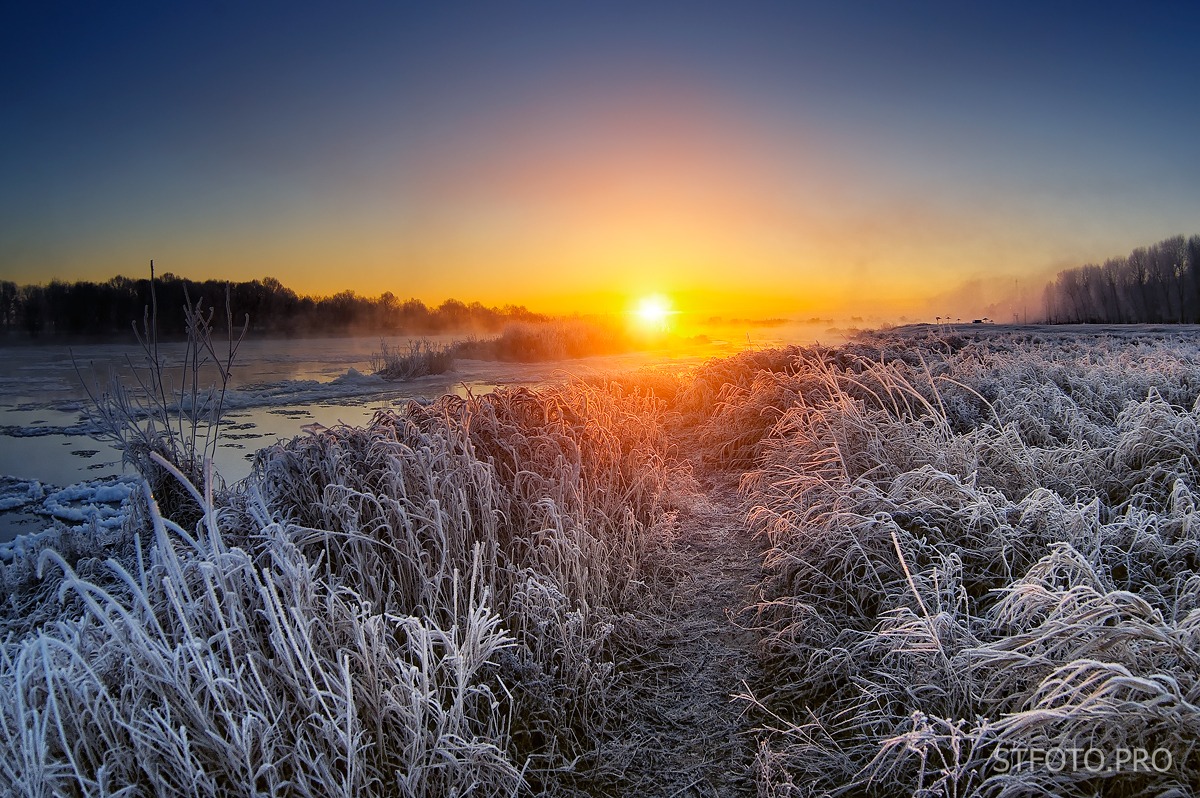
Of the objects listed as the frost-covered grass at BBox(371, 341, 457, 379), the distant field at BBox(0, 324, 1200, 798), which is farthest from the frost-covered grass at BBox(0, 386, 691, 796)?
the frost-covered grass at BBox(371, 341, 457, 379)

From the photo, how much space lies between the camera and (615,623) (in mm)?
3469

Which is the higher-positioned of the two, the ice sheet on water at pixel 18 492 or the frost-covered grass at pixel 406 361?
the frost-covered grass at pixel 406 361

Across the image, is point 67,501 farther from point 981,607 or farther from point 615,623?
point 981,607

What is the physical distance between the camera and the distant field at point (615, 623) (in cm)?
203

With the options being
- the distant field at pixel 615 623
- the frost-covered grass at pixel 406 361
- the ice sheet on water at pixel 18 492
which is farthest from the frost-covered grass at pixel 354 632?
the frost-covered grass at pixel 406 361

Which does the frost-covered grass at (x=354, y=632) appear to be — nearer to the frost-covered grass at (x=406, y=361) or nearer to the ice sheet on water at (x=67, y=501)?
the ice sheet on water at (x=67, y=501)

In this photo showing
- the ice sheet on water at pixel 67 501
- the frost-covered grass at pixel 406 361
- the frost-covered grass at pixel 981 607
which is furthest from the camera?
the frost-covered grass at pixel 406 361

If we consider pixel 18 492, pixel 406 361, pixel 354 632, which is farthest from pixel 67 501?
pixel 406 361

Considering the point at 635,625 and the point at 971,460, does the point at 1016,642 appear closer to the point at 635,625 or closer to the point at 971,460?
the point at 635,625

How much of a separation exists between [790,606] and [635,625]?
2.94 feet

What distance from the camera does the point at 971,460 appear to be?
4309 millimetres

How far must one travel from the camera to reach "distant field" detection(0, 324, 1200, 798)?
2.03 m

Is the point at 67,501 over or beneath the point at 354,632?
beneath

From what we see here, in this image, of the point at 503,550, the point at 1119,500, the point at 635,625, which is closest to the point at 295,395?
the point at 503,550
